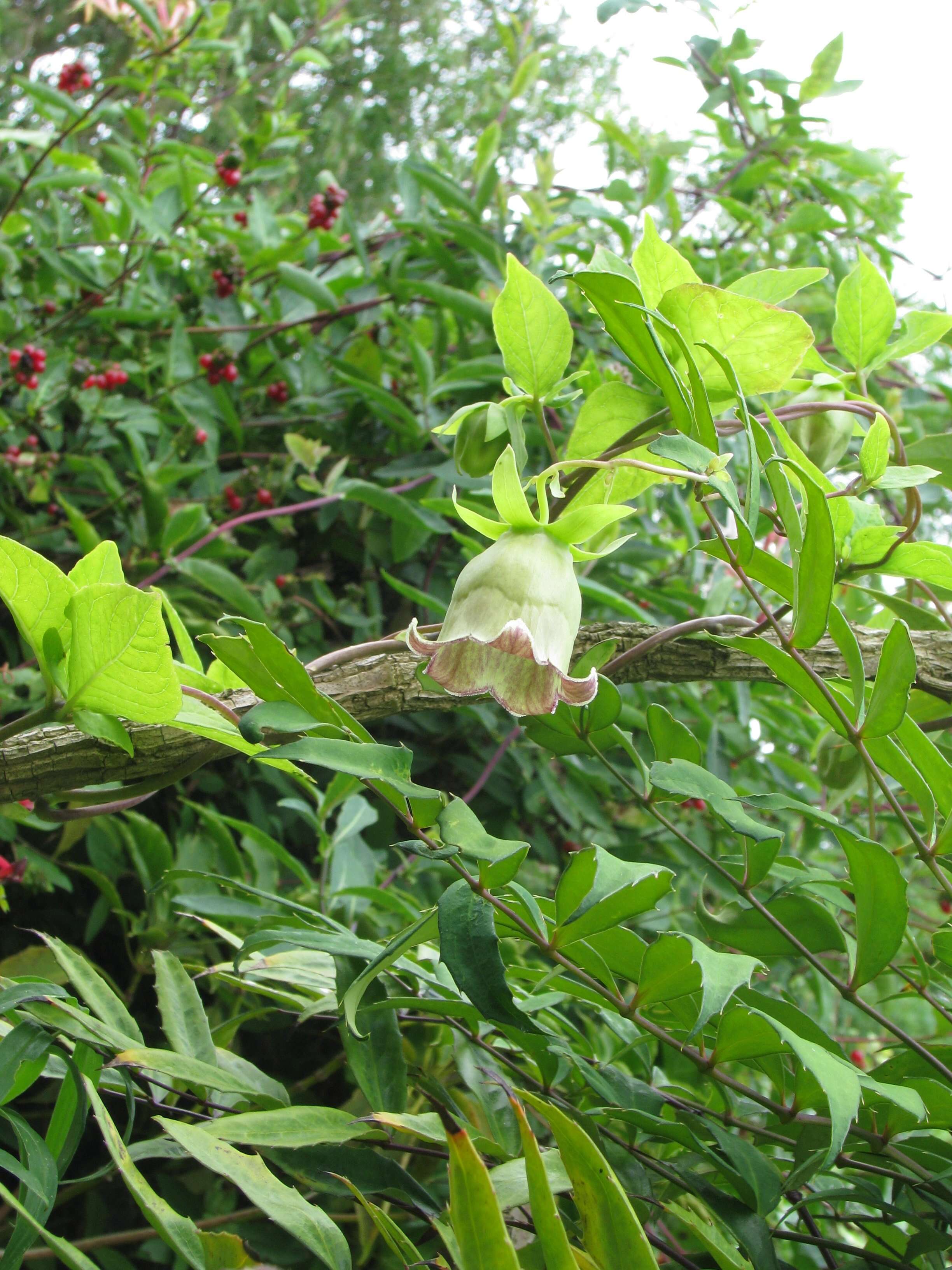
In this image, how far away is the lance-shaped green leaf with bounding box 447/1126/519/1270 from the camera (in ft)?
0.74

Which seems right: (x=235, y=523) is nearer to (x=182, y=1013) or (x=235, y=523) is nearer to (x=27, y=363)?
(x=27, y=363)

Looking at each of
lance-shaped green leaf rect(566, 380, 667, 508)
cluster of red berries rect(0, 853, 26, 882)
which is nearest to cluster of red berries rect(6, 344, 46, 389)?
cluster of red berries rect(0, 853, 26, 882)

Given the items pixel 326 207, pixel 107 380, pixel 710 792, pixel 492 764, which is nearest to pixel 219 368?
pixel 107 380

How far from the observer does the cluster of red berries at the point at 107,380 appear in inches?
Answer: 31.6

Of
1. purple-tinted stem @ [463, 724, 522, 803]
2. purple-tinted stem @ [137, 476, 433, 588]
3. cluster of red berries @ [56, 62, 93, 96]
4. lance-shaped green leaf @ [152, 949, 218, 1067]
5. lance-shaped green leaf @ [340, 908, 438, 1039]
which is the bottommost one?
purple-tinted stem @ [463, 724, 522, 803]

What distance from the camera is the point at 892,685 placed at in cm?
29

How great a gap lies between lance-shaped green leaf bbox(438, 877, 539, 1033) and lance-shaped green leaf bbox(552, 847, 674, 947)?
0.03m

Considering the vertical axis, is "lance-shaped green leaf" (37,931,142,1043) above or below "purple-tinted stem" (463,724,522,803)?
above

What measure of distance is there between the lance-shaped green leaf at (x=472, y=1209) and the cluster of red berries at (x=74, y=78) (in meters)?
1.26

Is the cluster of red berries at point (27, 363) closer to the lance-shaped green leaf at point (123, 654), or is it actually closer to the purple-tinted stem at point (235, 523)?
the purple-tinted stem at point (235, 523)

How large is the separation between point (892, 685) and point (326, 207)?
84cm

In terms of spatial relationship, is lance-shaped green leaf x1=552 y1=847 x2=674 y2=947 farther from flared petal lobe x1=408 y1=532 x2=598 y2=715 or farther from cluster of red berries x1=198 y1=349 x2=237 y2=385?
cluster of red berries x1=198 y1=349 x2=237 y2=385

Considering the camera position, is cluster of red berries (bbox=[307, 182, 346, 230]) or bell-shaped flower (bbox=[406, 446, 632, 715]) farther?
cluster of red berries (bbox=[307, 182, 346, 230])

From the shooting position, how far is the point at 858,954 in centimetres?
31
